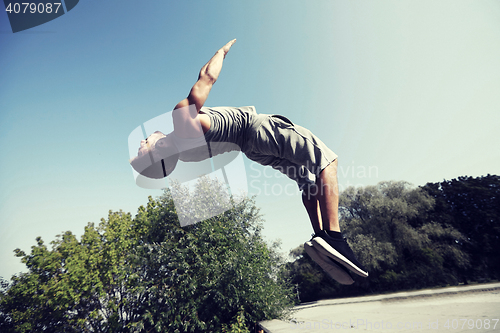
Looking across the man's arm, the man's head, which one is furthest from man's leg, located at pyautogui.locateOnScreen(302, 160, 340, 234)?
the man's head

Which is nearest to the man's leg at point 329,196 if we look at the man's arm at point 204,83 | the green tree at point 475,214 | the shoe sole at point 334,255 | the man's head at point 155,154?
the shoe sole at point 334,255

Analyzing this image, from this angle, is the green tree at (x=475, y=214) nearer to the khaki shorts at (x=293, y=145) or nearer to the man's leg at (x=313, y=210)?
the man's leg at (x=313, y=210)

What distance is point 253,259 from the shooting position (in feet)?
37.5

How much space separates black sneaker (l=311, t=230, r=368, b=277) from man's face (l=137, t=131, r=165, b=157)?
4.38 feet

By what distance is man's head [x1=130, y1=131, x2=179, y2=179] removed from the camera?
1.79 metres

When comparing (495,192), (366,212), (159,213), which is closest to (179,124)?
(159,213)

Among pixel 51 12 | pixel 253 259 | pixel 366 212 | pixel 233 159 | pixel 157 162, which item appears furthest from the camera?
pixel 366 212

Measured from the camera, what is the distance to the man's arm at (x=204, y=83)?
155 cm

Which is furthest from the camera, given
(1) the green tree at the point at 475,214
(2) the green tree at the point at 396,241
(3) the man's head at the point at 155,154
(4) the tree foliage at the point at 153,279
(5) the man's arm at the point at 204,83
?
(2) the green tree at the point at 396,241

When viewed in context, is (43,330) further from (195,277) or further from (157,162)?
(157,162)

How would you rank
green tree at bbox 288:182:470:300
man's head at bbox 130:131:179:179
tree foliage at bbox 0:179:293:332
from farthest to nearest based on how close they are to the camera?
green tree at bbox 288:182:470:300 → tree foliage at bbox 0:179:293:332 → man's head at bbox 130:131:179:179

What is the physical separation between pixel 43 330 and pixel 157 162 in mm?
19847

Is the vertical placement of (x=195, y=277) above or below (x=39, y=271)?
below

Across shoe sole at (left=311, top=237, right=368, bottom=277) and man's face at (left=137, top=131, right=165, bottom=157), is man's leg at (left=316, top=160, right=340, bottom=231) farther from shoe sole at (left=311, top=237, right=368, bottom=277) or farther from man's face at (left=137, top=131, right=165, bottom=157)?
man's face at (left=137, top=131, right=165, bottom=157)
